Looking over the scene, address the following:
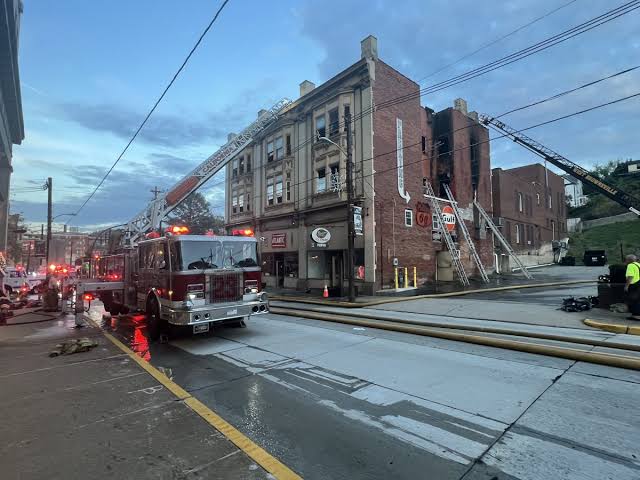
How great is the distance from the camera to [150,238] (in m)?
10.3

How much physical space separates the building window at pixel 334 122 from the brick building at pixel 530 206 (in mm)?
20120

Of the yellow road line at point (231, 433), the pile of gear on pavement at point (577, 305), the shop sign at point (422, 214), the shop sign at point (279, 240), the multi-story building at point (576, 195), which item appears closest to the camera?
the yellow road line at point (231, 433)

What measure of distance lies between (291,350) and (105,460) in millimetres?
4443

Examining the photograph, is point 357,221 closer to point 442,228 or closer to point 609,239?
point 442,228

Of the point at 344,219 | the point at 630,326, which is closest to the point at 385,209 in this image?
the point at 344,219

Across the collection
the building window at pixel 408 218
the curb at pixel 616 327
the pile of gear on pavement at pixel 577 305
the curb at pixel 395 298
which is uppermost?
the building window at pixel 408 218

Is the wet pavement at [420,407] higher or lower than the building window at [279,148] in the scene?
lower

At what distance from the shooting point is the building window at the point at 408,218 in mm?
23266

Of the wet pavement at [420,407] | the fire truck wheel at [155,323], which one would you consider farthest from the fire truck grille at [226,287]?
the fire truck wheel at [155,323]

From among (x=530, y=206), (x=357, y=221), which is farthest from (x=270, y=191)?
(x=530, y=206)

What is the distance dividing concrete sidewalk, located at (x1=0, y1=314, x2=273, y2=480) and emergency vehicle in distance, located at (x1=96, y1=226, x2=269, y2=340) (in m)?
1.72

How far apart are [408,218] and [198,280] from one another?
17.7 m

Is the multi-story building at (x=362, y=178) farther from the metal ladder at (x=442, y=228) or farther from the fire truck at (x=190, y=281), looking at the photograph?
the fire truck at (x=190, y=281)

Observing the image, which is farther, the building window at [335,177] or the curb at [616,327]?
the building window at [335,177]
